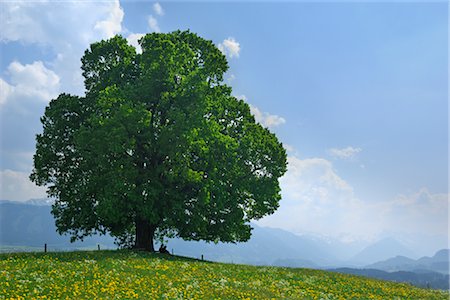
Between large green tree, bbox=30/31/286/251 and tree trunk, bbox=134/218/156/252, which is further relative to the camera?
tree trunk, bbox=134/218/156/252

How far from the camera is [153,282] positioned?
2266 cm

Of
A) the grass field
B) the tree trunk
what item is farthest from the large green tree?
the grass field

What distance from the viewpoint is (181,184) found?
40094 mm

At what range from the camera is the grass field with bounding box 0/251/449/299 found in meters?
19.4

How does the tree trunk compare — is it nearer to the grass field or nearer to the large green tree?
the large green tree

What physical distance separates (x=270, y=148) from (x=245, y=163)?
360cm

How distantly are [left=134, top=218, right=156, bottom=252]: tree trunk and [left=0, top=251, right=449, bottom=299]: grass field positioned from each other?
7.96 m

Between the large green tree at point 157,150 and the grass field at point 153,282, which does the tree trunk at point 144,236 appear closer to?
the large green tree at point 157,150

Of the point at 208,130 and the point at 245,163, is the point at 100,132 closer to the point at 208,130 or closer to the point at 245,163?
the point at 208,130

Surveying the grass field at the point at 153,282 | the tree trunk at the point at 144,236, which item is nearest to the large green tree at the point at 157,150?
the tree trunk at the point at 144,236

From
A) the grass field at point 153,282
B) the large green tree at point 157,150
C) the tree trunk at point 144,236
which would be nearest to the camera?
the grass field at point 153,282

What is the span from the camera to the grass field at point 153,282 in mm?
19391

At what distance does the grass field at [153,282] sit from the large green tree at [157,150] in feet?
26.1

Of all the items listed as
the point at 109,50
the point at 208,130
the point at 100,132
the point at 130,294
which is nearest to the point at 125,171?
the point at 100,132
